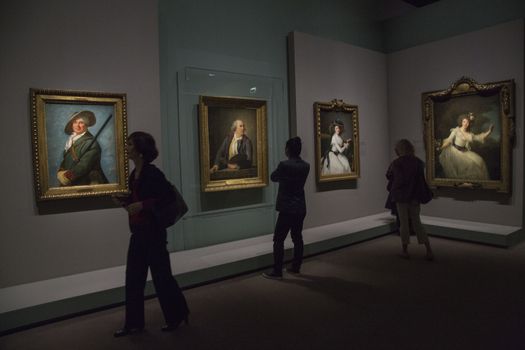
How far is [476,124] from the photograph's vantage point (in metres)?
7.98

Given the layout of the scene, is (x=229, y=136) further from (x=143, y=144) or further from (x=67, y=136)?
(x=143, y=144)

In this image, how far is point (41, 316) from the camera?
13.7 ft

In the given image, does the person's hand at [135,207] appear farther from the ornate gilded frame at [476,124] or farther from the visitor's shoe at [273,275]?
the ornate gilded frame at [476,124]

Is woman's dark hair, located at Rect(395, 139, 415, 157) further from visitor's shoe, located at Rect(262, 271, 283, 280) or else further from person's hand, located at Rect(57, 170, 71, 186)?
person's hand, located at Rect(57, 170, 71, 186)

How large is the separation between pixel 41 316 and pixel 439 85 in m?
8.83

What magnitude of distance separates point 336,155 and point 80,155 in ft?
17.3

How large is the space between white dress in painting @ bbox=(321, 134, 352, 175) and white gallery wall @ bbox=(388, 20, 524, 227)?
202 cm

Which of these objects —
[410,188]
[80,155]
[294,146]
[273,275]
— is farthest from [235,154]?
[410,188]

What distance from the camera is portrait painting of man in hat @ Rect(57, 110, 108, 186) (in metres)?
4.98

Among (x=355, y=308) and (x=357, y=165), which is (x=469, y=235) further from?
(x=355, y=308)

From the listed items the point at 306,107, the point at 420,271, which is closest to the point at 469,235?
the point at 420,271

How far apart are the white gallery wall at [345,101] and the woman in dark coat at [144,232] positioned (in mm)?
4305

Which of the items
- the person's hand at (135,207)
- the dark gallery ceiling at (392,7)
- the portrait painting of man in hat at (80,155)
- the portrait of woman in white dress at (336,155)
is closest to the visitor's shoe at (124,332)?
the person's hand at (135,207)

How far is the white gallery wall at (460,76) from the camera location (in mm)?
7406
